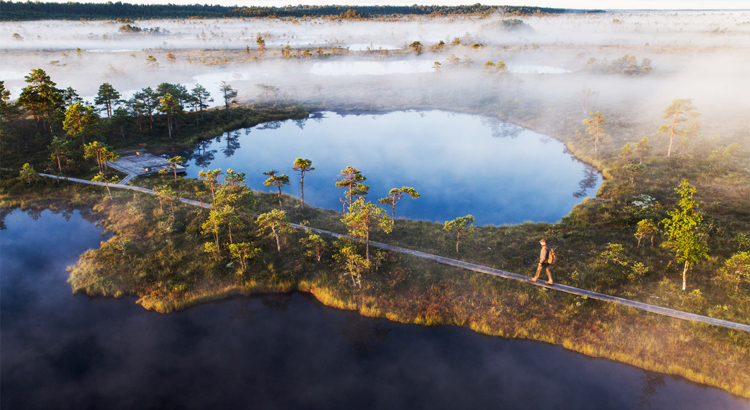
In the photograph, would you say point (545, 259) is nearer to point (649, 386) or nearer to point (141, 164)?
point (649, 386)

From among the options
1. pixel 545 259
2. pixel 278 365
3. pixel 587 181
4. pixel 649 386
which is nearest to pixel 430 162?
pixel 587 181

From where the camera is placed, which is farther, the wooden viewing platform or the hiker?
the wooden viewing platform

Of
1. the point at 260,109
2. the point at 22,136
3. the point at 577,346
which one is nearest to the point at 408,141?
the point at 260,109

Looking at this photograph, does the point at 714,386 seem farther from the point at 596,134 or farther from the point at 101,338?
the point at 596,134

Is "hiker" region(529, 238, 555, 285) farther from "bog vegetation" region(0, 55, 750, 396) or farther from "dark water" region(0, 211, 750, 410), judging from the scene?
"dark water" region(0, 211, 750, 410)

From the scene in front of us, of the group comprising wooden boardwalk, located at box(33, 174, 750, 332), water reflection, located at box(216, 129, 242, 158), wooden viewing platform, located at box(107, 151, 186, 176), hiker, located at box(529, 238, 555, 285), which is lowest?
wooden boardwalk, located at box(33, 174, 750, 332)

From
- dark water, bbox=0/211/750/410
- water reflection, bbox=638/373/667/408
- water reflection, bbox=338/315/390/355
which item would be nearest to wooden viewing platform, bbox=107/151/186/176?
dark water, bbox=0/211/750/410

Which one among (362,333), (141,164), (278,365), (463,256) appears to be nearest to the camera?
(278,365)
